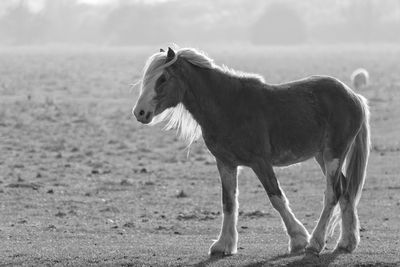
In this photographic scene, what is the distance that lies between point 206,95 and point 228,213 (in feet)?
4.33

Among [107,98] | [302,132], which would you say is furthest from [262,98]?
[107,98]

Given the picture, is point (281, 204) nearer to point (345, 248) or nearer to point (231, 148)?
point (231, 148)

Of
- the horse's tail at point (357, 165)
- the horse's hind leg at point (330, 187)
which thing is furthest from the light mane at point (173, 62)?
the horse's tail at point (357, 165)

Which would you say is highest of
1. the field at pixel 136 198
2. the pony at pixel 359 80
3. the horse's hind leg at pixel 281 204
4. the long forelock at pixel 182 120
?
the pony at pixel 359 80

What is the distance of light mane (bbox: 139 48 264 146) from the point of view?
8.73 metres

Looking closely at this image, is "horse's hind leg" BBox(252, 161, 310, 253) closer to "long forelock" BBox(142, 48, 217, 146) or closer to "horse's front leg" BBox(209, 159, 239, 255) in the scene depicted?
"horse's front leg" BBox(209, 159, 239, 255)

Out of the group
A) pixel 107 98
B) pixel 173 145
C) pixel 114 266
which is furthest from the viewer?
pixel 107 98

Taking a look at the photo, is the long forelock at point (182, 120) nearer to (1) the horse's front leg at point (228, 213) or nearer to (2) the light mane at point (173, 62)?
(2) the light mane at point (173, 62)

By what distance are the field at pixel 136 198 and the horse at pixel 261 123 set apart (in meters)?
0.39

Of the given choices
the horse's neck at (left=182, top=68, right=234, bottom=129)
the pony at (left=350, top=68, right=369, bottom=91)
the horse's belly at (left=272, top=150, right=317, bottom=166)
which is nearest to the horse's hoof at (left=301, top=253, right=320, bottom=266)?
the horse's belly at (left=272, top=150, right=317, bottom=166)

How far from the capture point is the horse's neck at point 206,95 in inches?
352

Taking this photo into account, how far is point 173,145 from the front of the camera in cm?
2495

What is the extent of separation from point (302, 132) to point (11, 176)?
432 inches

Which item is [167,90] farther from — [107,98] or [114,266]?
[107,98]
